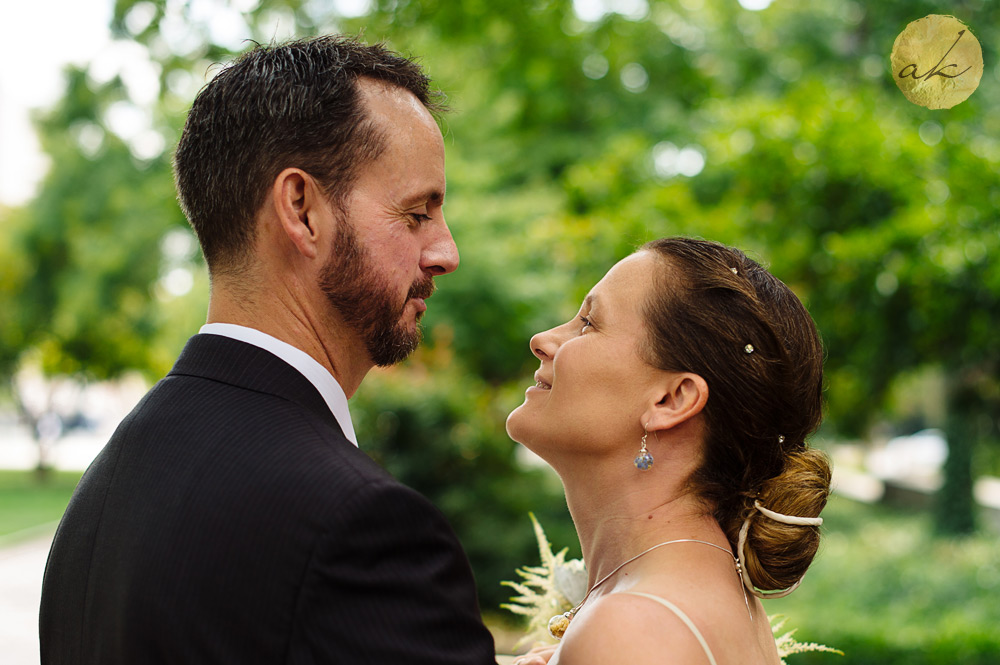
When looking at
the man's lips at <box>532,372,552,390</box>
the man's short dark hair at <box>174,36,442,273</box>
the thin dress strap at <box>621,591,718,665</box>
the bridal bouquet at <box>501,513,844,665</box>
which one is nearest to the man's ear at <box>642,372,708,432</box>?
the man's lips at <box>532,372,552,390</box>

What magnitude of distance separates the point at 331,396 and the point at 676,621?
33.8 inches

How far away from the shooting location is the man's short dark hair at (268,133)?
1.73 m

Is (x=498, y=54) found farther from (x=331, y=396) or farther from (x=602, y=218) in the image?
(x=331, y=396)

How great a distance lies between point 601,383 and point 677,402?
19 centimetres

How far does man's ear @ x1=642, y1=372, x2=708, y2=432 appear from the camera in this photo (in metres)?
2.07

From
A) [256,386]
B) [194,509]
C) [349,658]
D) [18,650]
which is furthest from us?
[18,650]

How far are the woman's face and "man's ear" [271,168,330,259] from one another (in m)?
0.75

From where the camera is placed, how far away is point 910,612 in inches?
362

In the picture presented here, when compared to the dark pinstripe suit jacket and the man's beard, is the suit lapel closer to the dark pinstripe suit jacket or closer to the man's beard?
the dark pinstripe suit jacket

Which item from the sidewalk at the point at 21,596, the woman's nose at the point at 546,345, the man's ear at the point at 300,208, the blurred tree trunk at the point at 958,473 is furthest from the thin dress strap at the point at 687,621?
the blurred tree trunk at the point at 958,473

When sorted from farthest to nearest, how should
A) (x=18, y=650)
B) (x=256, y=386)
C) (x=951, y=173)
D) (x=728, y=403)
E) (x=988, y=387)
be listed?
1. (x=988, y=387)
2. (x=18, y=650)
3. (x=951, y=173)
4. (x=728, y=403)
5. (x=256, y=386)

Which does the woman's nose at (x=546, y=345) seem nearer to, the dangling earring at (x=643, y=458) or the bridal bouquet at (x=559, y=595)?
the dangling earring at (x=643, y=458)

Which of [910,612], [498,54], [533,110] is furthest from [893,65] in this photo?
[533,110]

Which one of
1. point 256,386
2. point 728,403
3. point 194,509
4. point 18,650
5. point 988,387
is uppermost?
point 256,386
